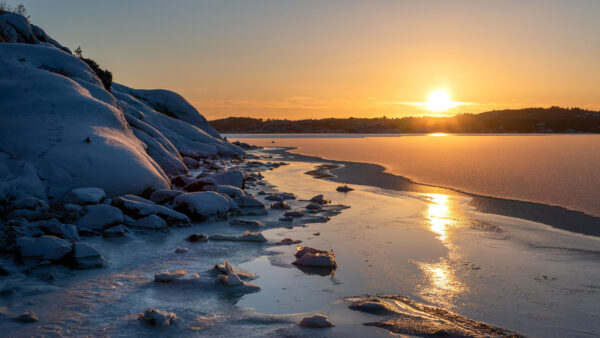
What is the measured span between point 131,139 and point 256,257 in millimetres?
6986

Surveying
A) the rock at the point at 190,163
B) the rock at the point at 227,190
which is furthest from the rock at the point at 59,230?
the rock at the point at 190,163

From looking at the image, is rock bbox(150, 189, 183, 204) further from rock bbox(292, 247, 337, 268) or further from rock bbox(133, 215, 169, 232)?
rock bbox(292, 247, 337, 268)

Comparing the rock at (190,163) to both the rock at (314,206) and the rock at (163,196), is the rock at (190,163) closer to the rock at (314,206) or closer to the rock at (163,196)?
the rock at (163,196)

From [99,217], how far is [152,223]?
0.87 metres

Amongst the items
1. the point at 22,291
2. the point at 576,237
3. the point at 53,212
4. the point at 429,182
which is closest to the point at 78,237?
the point at 53,212

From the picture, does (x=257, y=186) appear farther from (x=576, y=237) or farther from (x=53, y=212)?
(x=576, y=237)

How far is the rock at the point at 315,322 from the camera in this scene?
12.8ft

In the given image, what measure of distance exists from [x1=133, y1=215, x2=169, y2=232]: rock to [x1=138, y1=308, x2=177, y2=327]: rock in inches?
149

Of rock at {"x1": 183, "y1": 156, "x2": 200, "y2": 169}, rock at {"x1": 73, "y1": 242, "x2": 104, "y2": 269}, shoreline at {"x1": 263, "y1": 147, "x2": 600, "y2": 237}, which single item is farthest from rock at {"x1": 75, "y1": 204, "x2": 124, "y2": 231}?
rock at {"x1": 183, "y1": 156, "x2": 200, "y2": 169}

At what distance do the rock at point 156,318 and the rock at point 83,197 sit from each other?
466cm

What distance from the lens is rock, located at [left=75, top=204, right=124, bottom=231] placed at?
23.5 ft

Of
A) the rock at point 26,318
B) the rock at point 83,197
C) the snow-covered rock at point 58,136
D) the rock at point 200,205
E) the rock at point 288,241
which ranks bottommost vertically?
the rock at point 288,241

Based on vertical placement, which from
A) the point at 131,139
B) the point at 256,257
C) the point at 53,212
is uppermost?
the point at 131,139

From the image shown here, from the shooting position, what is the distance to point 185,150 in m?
→ 22.7
